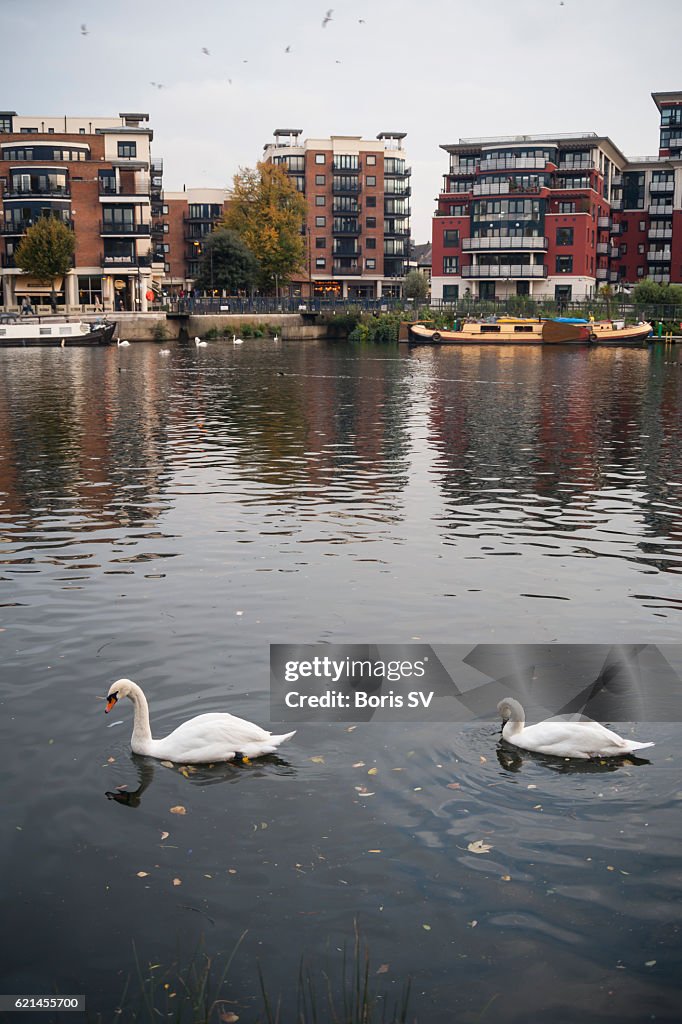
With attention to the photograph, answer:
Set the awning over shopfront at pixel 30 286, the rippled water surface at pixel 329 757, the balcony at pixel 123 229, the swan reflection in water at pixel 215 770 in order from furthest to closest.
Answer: the awning over shopfront at pixel 30 286, the balcony at pixel 123 229, the swan reflection in water at pixel 215 770, the rippled water surface at pixel 329 757

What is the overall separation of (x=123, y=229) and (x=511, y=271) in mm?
38871

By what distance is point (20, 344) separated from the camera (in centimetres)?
8006

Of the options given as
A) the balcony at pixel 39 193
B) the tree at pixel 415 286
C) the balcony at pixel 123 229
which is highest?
the balcony at pixel 39 193

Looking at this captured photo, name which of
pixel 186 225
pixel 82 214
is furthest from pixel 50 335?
pixel 186 225

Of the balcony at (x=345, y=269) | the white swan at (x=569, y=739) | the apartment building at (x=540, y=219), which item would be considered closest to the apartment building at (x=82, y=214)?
the apartment building at (x=540, y=219)

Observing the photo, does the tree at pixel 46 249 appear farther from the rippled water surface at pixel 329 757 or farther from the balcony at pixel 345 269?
the rippled water surface at pixel 329 757

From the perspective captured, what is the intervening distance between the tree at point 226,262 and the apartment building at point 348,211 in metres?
22.5

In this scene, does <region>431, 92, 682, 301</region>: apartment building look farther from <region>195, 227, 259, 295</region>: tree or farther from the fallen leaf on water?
the fallen leaf on water

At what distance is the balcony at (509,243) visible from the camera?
108 meters

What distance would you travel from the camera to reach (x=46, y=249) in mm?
95188

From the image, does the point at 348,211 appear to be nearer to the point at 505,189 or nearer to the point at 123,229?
the point at 505,189

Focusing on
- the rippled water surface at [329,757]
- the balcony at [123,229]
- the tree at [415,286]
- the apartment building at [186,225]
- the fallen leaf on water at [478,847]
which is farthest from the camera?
the apartment building at [186,225]

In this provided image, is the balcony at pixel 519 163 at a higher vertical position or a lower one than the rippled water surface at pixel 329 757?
higher

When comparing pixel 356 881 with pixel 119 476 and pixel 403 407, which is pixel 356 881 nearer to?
pixel 119 476
